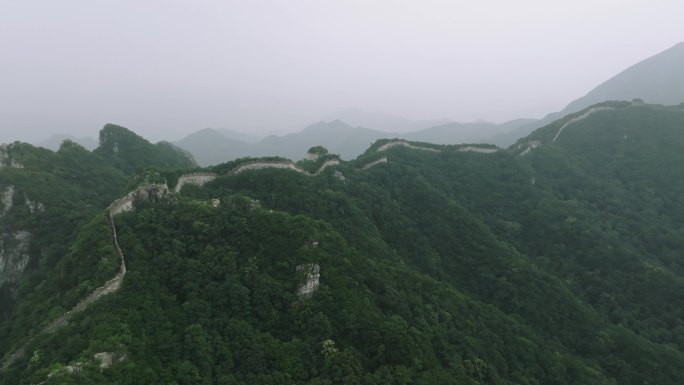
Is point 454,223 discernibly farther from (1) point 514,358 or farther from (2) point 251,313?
(2) point 251,313

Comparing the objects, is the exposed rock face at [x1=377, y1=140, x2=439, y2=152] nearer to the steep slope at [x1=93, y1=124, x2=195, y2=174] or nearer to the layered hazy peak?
the steep slope at [x1=93, y1=124, x2=195, y2=174]

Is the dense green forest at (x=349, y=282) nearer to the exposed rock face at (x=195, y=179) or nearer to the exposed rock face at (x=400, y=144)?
the exposed rock face at (x=195, y=179)

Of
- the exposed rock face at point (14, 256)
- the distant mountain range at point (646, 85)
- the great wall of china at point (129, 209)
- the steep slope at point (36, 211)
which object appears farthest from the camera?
the distant mountain range at point (646, 85)

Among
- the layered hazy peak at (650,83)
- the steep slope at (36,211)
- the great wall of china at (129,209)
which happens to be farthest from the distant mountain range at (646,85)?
the steep slope at (36,211)

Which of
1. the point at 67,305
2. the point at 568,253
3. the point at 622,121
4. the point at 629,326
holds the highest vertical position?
the point at 622,121

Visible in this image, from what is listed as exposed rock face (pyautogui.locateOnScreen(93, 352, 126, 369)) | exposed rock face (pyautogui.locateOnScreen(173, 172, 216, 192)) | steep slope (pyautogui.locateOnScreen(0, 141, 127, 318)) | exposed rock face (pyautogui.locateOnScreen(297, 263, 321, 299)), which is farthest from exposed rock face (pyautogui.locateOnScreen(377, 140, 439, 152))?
exposed rock face (pyautogui.locateOnScreen(93, 352, 126, 369))

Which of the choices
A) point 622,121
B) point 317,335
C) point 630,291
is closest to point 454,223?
point 630,291
